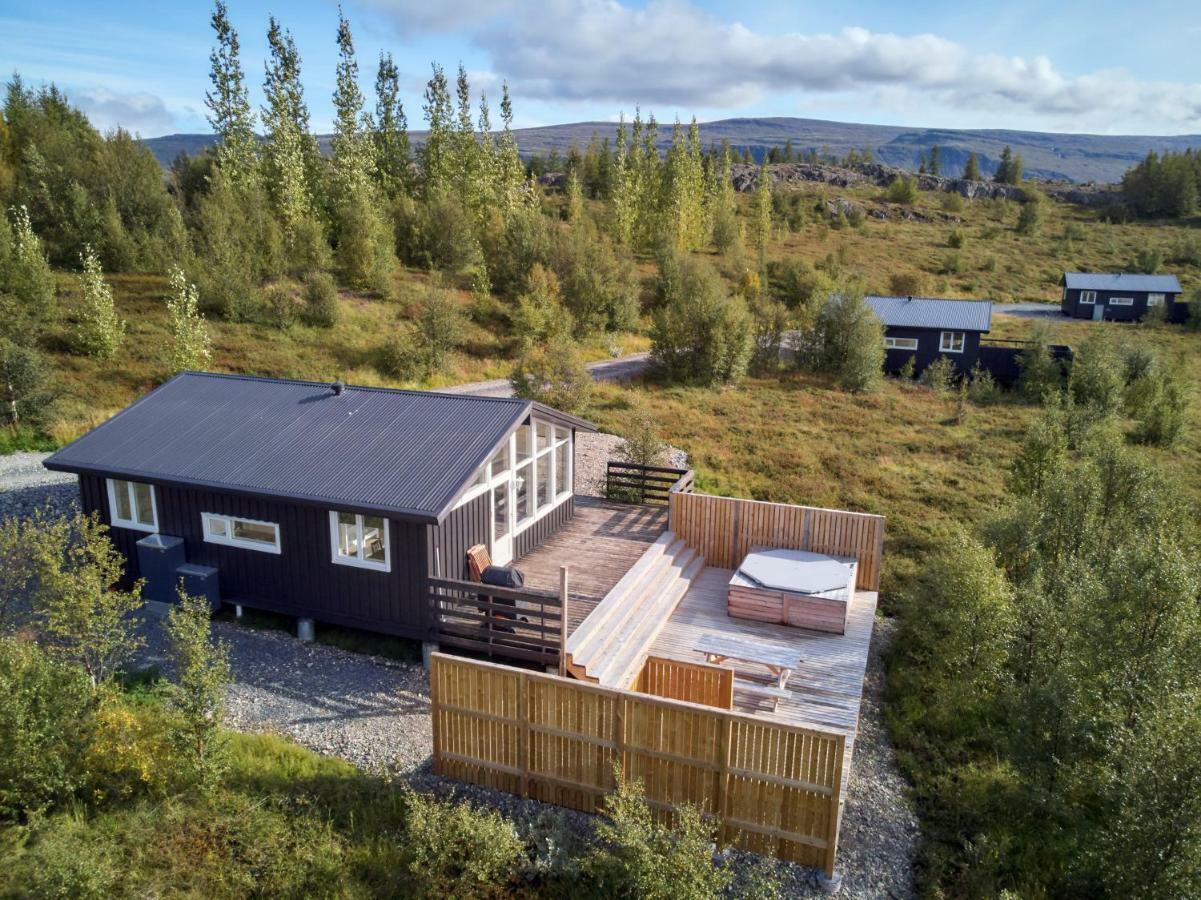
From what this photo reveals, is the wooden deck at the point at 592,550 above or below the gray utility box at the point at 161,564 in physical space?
below

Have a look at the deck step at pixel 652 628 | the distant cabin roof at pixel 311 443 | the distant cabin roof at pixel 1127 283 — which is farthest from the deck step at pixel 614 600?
the distant cabin roof at pixel 1127 283

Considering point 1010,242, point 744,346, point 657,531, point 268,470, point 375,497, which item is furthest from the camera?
point 1010,242

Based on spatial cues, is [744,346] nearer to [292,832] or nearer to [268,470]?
[268,470]

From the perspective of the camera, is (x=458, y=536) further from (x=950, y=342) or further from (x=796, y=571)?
(x=950, y=342)

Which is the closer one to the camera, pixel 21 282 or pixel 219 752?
pixel 219 752

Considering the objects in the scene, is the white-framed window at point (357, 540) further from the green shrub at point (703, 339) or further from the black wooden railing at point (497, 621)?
the green shrub at point (703, 339)

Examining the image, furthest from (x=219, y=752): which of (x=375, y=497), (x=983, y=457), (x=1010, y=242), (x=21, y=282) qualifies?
(x=1010, y=242)

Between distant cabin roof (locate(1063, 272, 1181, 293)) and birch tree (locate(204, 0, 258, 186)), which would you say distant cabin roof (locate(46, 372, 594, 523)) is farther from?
distant cabin roof (locate(1063, 272, 1181, 293))
